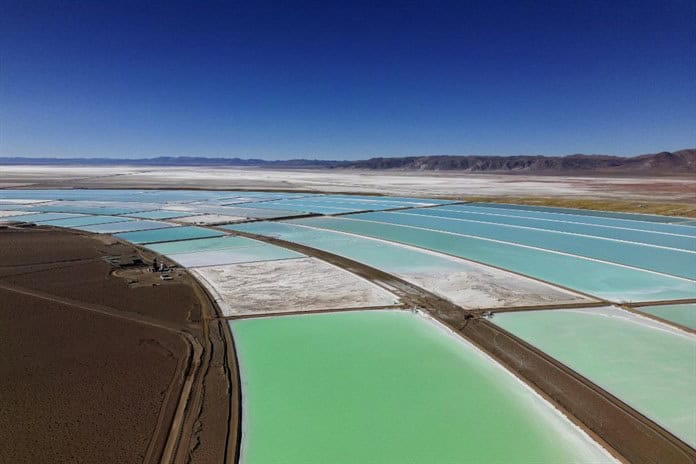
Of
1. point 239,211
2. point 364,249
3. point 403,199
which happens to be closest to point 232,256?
point 364,249

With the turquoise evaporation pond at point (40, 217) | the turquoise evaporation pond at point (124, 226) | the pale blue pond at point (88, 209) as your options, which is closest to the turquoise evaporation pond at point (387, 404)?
the turquoise evaporation pond at point (124, 226)

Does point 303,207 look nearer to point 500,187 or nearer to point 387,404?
point 387,404

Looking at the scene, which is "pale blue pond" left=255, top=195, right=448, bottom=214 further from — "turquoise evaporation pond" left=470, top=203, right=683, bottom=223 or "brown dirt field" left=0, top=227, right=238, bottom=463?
"brown dirt field" left=0, top=227, right=238, bottom=463

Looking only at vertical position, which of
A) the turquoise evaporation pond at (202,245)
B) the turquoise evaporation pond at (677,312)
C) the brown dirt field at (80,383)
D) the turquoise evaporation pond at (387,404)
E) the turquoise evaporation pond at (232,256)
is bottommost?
the turquoise evaporation pond at (387,404)

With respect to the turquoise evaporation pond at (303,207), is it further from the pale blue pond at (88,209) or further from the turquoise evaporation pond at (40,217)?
the turquoise evaporation pond at (40,217)

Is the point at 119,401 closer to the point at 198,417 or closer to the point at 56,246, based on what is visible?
the point at 198,417

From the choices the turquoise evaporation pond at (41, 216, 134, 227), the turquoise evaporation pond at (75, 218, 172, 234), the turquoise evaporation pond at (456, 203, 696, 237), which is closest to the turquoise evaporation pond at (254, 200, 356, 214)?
the turquoise evaporation pond at (456, 203, 696, 237)
